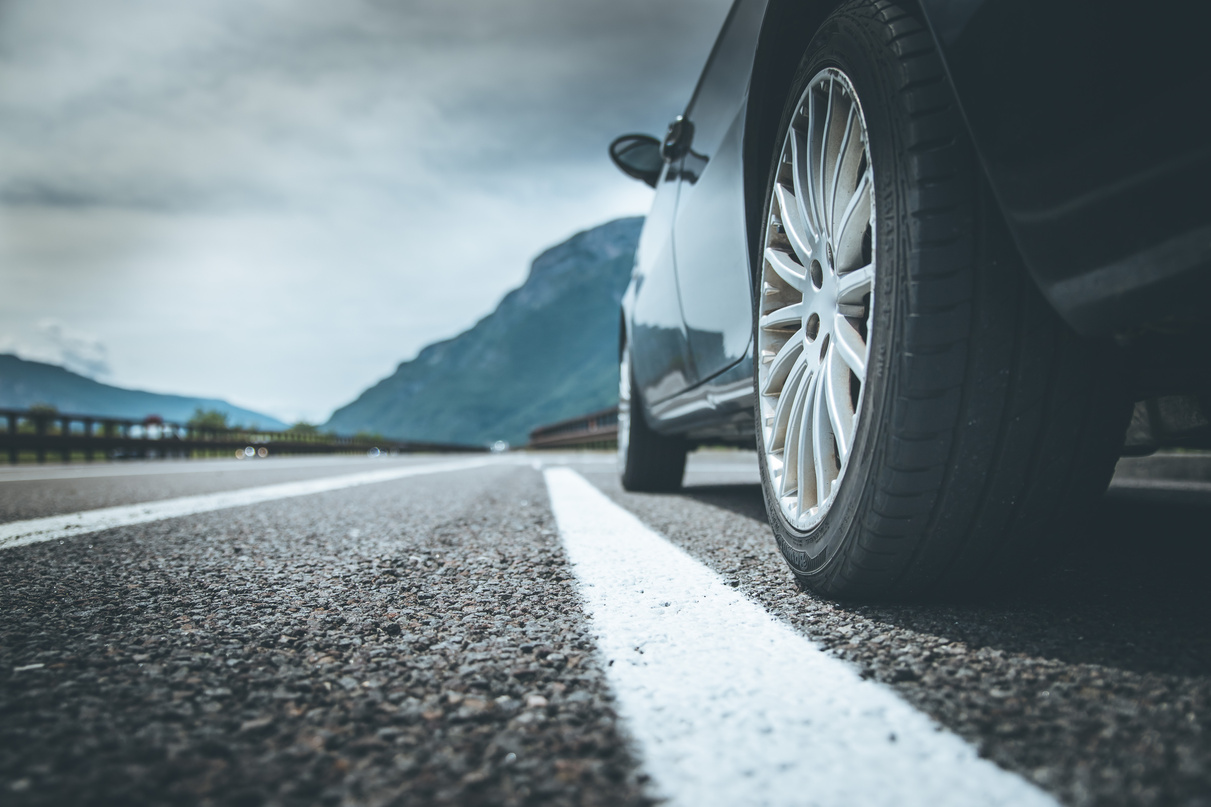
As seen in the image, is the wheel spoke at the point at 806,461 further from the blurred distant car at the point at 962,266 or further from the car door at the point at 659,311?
the car door at the point at 659,311

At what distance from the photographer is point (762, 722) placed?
831 mm

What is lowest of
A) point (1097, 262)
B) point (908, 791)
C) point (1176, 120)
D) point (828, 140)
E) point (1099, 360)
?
point (908, 791)

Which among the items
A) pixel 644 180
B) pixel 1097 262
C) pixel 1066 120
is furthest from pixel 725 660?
pixel 644 180

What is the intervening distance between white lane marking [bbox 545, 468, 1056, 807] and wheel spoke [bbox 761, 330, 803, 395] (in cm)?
64

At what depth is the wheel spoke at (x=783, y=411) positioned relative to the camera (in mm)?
1697

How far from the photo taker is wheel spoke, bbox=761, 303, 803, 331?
1654 mm

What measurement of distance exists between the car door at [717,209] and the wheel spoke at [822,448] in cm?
53

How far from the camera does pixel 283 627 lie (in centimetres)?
124

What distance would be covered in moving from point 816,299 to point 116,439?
14645 millimetres

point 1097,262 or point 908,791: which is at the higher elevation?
point 1097,262

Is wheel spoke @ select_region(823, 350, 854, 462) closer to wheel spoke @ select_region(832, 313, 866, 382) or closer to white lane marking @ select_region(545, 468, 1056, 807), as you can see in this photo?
wheel spoke @ select_region(832, 313, 866, 382)

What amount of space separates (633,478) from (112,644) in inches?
125

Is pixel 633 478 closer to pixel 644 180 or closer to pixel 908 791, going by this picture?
pixel 644 180

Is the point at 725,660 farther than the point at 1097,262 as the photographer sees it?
Yes
